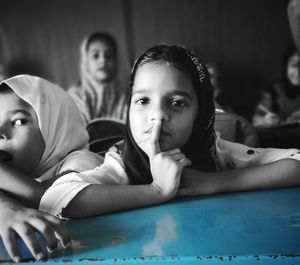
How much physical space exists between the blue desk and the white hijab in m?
0.43

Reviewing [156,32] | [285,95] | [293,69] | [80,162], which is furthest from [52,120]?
[156,32]

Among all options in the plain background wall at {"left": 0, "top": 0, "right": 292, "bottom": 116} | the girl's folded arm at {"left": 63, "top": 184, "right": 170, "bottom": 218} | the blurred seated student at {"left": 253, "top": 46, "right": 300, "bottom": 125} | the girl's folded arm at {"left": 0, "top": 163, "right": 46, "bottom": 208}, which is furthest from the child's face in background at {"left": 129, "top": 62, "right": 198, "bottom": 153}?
the plain background wall at {"left": 0, "top": 0, "right": 292, "bottom": 116}

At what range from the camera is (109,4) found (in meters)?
4.52

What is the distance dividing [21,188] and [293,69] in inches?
137

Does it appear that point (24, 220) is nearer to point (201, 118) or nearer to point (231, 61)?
point (201, 118)

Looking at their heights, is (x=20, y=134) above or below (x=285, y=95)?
above

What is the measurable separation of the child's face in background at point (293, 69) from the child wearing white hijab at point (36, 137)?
309 centimetres

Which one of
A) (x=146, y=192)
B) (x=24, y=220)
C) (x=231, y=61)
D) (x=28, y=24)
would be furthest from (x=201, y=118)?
(x=28, y=24)

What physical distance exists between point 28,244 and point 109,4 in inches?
173

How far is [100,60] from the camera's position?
3.38 m

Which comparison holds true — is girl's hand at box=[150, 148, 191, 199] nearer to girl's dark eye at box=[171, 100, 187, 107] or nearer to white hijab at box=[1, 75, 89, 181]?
girl's dark eye at box=[171, 100, 187, 107]

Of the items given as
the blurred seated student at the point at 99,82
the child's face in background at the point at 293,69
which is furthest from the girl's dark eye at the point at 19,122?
the child's face in background at the point at 293,69

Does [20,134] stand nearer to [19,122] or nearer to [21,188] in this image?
[19,122]

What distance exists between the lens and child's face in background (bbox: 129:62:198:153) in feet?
2.65
